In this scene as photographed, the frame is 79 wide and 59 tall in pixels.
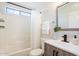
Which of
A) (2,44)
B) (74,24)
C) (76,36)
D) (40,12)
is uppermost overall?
(40,12)

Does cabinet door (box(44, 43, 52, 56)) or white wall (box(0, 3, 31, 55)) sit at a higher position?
white wall (box(0, 3, 31, 55))

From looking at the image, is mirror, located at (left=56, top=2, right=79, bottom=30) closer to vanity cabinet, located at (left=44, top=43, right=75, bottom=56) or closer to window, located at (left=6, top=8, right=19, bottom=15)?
vanity cabinet, located at (left=44, top=43, right=75, bottom=56)

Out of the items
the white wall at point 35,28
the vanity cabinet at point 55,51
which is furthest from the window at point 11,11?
the vanity cabinet at point 55,51

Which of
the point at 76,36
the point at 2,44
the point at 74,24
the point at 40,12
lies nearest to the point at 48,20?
the point at 40,12

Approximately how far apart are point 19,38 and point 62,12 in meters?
1.14

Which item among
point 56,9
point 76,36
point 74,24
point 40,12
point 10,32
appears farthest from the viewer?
point 56,9

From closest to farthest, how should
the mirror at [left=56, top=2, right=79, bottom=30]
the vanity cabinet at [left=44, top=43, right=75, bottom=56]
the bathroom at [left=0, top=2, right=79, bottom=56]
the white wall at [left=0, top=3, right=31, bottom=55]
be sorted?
the vanity cabinet at [left=44, top=43, right=75, bottom=56] < the mirror at [left=56, top=2, right=79, bottom=30] < the bathroom at [left=0, top=2, right=79, bottom=56] < the white wall at [left=0, top=3, right=31, bottom=55]

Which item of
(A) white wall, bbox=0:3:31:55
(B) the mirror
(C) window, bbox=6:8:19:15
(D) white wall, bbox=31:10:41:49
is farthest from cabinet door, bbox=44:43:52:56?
(C) window, bbox=6:8:19:15

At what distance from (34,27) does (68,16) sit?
0.74 metres

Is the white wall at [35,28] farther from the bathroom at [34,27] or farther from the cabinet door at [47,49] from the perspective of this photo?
the cabinet door at [47,49]

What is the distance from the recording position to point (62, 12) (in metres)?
2.09

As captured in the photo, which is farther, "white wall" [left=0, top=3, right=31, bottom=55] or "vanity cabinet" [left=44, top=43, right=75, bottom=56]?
"white wall" [left=0, top=3, right=31, bottom=55]

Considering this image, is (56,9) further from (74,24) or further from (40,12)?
(74,24)

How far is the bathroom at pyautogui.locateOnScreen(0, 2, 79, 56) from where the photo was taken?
1846 millimetres
